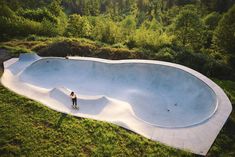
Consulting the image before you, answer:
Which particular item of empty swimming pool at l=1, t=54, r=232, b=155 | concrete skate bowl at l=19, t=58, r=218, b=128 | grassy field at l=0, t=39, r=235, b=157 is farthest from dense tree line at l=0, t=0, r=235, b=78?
Answer: grassy field at l=0, t=39, r=235, b=157

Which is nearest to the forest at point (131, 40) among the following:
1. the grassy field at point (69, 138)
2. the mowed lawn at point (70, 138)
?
the grassy field at point (69, 138)

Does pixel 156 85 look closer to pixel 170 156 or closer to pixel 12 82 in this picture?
pixel 170 156

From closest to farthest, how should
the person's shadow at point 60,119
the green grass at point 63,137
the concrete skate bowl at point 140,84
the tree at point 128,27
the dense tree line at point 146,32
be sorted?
the green grass at point 63,137, the person's shadow at point 60,119, the concrete skate bowl at point 140,84, the dense tree line at point 146,32, the tree at point 128,27

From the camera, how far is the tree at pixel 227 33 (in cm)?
2228

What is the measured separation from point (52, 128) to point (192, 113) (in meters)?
7.76

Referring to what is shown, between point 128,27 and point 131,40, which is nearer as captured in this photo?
point 131,40

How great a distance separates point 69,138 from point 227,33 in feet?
63.4

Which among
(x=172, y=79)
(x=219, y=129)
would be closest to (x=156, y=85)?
(x=172, y=79)

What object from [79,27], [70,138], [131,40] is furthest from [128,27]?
[70,138]

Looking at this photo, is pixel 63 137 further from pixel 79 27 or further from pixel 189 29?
pixel 189 29

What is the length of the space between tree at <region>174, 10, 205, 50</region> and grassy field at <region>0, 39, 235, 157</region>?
40.8 ft

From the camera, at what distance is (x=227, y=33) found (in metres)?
22.4

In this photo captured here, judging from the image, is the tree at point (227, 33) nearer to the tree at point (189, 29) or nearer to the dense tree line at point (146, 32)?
the dense tree line at point (146, 32)

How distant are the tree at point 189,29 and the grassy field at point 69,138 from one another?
12.4m
